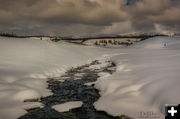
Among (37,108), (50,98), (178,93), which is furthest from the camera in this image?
(50,98)

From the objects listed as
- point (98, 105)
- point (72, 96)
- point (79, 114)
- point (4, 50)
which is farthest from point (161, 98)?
point (4, 50)

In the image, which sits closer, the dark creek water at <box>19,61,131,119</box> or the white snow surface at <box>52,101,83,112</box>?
the dark creek water at <box>19,61,131,119</box>

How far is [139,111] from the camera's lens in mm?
4766

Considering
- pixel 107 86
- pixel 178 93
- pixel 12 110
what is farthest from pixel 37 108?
pixel 178 93

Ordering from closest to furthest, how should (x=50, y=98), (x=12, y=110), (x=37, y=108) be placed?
(x=12, y=110)
(x=37, y=108)
(x=50, y=98)

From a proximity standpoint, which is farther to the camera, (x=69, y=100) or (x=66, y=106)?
(x=69, y=100)

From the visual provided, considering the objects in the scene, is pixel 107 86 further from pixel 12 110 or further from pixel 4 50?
pixel 4 50

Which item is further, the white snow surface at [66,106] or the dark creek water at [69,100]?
the white snow surface at [66,106]

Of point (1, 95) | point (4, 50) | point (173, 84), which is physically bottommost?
point (1, 95)

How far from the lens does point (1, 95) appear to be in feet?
20.7

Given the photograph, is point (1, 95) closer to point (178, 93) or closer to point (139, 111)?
point (139, 111)

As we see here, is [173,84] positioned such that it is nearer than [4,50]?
Yes

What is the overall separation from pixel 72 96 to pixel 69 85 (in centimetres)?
205

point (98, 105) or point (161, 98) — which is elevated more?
point (161, 98)
